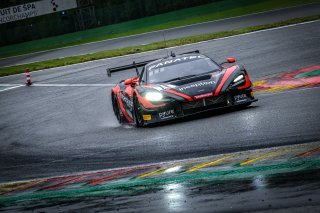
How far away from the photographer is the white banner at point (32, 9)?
47156 millimetres

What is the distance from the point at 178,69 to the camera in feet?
45.2

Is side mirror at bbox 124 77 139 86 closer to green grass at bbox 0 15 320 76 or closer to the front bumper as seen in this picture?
the front bumper

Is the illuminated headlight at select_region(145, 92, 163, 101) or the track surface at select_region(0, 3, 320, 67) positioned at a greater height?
the illuminated headlight at select_region(145, 92, 163, 101)

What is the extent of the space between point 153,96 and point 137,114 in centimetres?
72

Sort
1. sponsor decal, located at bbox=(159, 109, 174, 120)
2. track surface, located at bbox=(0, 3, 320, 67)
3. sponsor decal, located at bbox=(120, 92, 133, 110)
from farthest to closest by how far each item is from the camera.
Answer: track surface, located at bbox=(0, 3, 320, 67), sponsor decal, located at bbox=(120, 92, 133, 110), sponsor decal, located at bbox=(159, 109, 174, 120)

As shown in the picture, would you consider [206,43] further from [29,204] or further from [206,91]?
[29,204]

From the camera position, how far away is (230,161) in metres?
8.20

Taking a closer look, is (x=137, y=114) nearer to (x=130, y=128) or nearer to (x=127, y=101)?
(x=130, y=128)

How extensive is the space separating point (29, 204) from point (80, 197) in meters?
0.54

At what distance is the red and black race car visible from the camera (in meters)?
12.5

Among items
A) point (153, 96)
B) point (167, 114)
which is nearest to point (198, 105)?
point (167, 114)

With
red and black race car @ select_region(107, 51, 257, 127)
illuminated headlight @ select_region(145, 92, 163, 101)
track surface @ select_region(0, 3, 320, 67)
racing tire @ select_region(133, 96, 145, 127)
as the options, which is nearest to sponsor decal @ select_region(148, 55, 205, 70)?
red and black race car @ select_region(107, 51, 257, 127)

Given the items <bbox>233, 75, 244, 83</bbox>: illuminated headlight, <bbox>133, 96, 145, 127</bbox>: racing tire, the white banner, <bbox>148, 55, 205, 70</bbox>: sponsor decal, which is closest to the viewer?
<bbox>233, 75, 244, 83</bbox>: illuminated headlight

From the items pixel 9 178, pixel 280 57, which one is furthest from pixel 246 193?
pixel 280 57
